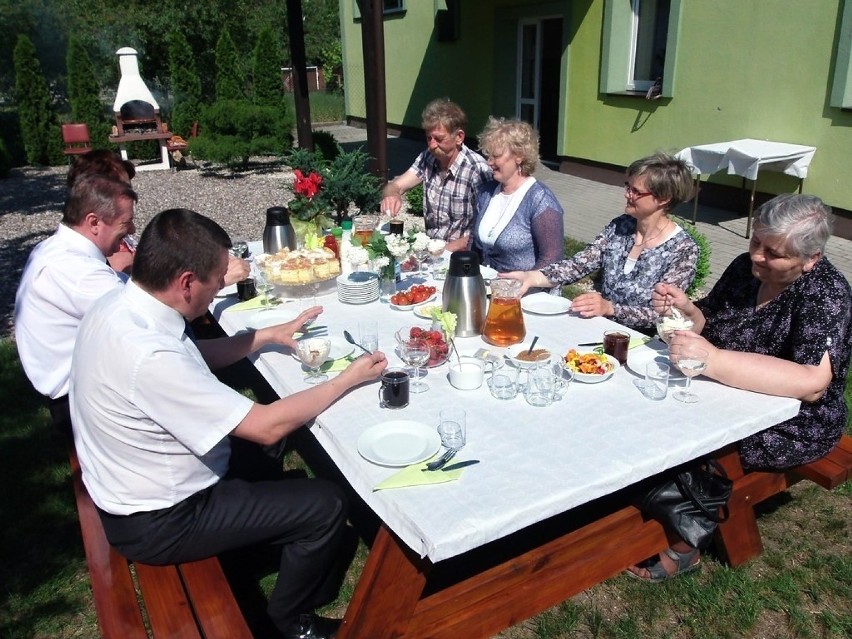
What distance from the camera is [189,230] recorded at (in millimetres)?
1891

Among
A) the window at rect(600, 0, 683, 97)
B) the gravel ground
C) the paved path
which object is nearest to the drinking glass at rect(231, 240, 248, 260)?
the gravel ground

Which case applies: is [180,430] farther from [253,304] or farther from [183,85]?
[183,85]

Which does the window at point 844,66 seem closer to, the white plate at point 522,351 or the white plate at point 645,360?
the white plate at point 645,360

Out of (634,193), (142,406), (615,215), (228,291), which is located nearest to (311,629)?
(142,406)

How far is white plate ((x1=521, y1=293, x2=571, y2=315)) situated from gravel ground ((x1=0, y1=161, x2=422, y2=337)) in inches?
203

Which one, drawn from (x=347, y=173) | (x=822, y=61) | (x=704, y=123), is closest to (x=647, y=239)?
(x=347, y=173)

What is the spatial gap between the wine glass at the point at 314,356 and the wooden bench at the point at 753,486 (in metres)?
1.44

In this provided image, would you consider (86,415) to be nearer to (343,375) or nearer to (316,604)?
(343,375)

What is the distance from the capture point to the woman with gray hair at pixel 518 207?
361 cm

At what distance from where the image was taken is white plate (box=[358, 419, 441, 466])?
1867 mm

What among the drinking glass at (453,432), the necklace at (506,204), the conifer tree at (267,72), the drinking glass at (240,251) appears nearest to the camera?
the drinking glass at (453,432)

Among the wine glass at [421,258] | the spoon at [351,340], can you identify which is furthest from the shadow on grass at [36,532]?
the wine glass at [421,258]

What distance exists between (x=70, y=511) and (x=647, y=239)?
3.01 meters

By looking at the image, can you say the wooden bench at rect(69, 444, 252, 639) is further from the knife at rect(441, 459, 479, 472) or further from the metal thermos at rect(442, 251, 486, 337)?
the metal thermos at rect(442, 251, 486, 337)
